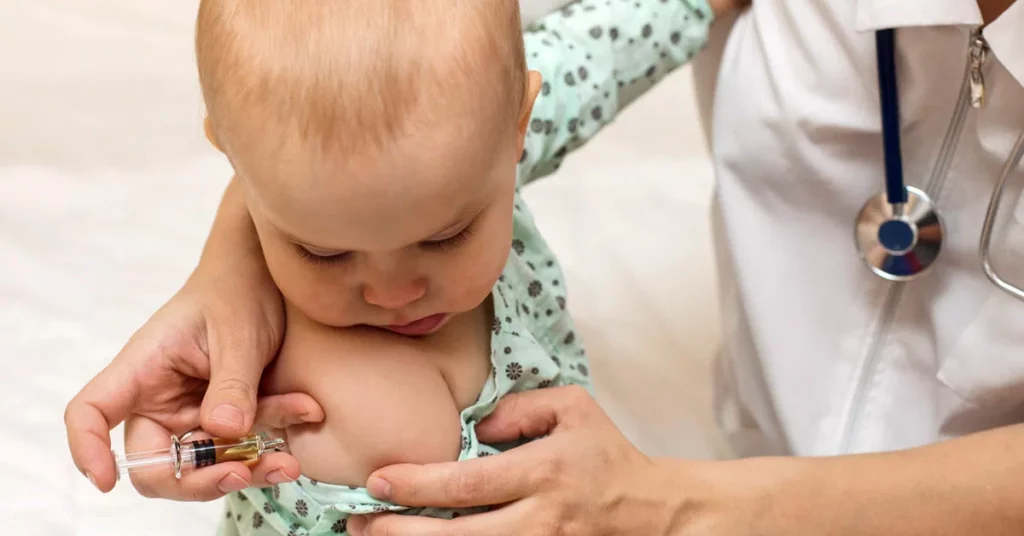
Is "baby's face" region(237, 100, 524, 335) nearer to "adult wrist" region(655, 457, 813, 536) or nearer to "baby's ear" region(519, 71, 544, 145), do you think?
"baby's ear" region(519, 71, 544, 145)

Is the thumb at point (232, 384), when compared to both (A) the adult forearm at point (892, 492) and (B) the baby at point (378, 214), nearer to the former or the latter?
(B) the baby at point (378, 214)

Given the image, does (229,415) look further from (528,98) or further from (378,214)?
(528,98)

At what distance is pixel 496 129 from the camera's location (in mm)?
634

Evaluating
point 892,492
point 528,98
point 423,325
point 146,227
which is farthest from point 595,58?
point 146,227

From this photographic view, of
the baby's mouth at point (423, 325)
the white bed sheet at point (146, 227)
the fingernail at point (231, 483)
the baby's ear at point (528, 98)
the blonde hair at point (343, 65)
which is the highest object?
the blonde hair at point (343, 65)

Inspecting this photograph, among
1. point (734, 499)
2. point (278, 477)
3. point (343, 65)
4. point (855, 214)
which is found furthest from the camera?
point (855, 214)

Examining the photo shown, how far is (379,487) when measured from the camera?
689 mm

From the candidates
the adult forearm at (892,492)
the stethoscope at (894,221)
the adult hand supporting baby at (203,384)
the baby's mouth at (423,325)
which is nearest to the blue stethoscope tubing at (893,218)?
the stethoscope at (894,221)

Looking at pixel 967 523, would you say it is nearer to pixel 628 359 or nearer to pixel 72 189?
pixel 628 359

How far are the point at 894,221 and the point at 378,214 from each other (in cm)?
50

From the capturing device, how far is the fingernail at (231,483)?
654 mm

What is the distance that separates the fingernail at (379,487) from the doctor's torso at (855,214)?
17.9 inches

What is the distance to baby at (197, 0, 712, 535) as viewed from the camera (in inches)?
22.6

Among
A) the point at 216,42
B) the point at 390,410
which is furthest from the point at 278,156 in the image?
the point at 390,410
